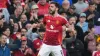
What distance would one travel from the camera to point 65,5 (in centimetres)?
1755

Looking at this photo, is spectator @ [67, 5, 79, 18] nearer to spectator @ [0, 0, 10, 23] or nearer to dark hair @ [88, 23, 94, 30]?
dark hair @ [88, 23, 94, 30]

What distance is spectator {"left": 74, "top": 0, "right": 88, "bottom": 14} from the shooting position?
18156 millimetres

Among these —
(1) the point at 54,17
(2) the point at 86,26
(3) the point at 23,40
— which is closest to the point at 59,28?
(1) the point at 54,17

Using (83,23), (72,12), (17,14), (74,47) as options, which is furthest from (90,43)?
(17,14)

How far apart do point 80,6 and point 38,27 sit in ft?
11.4

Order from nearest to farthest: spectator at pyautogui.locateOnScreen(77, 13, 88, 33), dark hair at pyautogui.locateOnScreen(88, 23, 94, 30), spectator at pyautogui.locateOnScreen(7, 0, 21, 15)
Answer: dark hair at pyautogui.locateOnScreen(88, 23, 94, 30) < spectator at pyautogui.locateOnScreen(77, 13, 88, 33) < spectator at pyautogui.locateOnScreen(7, 0, 21, 15)

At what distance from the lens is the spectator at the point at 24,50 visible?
49.3 ft

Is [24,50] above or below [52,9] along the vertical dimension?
below

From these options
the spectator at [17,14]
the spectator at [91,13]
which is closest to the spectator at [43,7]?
the spectator at [17,14]

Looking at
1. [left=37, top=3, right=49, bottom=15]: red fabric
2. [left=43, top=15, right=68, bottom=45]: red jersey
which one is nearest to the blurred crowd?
[left=37, top=3, right=49, bottom=15]: red fabric

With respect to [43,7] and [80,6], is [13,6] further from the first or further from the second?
[80,6]

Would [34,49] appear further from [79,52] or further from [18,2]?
[18,2]

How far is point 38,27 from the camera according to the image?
1533 cm

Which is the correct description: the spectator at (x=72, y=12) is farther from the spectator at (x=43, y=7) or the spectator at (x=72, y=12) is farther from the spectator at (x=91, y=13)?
the spectator at (x=43, y=7)
